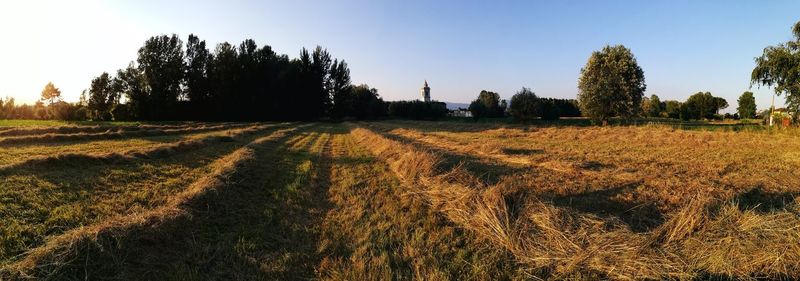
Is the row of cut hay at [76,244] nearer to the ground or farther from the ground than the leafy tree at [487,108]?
nearer to the ground

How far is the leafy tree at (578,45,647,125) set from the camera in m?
42.9

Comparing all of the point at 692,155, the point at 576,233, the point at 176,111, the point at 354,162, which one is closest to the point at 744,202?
the point at 576,233

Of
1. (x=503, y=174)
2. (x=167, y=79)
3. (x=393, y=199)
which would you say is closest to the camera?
(x=393, y=199)

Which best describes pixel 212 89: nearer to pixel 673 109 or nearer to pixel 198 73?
pixel 198 73

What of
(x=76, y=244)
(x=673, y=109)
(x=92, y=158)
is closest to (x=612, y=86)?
(x=92, y=158)

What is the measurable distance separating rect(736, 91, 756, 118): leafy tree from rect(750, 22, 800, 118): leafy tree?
272 feet

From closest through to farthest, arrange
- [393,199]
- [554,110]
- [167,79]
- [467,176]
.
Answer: [393,199], [467,176], [167,79], [554,110]

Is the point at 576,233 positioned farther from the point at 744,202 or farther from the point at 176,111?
the point at 176,111

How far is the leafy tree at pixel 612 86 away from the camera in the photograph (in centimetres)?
4291

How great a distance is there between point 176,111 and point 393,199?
6492 cm

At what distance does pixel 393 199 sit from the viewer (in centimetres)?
855

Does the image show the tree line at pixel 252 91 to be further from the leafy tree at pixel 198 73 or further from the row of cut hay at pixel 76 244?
the row of cut hay at pixel 76 244

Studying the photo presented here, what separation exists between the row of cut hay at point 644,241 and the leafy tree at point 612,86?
41.1m

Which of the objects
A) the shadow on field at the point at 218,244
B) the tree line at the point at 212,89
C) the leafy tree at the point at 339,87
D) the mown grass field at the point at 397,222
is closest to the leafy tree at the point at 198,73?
the tree line at the point at 212,89
